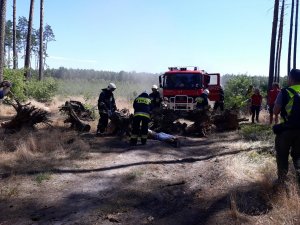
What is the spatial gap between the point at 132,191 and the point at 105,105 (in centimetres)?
641

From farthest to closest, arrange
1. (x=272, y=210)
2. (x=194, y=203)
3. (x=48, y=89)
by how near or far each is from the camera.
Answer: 1. (x=48, y=89)
2. (x=194, y=203)
3. (x=272, y=210)

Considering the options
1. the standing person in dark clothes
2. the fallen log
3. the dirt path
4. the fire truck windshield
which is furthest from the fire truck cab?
the dirt path

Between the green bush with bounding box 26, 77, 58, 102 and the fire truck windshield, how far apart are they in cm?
1146

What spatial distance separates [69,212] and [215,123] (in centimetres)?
1016

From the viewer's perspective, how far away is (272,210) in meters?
5.30

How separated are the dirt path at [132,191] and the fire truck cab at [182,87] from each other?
736 cm

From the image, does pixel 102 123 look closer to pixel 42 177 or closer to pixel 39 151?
pixel 39 151

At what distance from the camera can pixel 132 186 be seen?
702 cm

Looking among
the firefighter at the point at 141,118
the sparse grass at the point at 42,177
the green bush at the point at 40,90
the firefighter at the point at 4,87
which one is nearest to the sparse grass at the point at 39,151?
the sparse grass at the point at 42,177

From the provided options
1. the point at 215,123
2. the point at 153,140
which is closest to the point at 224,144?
the point at 153,140

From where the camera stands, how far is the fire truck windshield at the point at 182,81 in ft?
56.9

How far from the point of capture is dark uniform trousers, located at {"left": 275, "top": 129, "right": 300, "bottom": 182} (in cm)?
589

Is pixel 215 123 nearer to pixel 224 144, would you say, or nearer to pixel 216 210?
pixel 224 144

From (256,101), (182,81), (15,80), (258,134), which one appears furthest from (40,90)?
(258,134)
